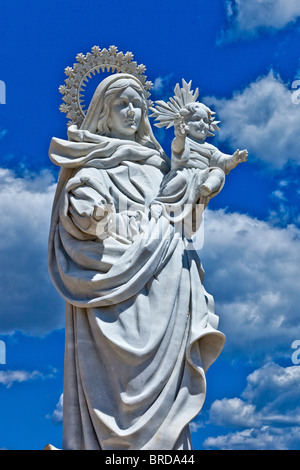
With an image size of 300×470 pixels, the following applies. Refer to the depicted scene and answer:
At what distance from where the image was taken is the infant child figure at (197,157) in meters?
9.72

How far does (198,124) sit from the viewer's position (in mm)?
10016

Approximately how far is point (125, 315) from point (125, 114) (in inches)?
96.6

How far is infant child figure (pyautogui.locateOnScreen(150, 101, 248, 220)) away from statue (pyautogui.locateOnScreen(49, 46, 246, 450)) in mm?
18

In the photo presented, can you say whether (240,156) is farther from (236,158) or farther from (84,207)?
(84,207)

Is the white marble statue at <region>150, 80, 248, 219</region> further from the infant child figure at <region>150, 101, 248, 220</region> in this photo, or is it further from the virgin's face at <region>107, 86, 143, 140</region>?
the virgin's face at <region>107, 86, 143, 140</region>

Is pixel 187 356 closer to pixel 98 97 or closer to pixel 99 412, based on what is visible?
pixel 99 412

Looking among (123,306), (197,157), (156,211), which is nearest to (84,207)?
(156,211)

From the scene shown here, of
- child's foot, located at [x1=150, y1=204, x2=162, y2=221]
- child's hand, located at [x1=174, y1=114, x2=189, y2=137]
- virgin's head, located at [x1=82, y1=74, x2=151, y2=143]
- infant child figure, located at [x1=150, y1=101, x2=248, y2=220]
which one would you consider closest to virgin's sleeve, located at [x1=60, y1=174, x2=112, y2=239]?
child's foot, located at [x1=150, y1=204, x2=162, y2=221]

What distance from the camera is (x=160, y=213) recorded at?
380 inches

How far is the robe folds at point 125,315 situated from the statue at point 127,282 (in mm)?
11

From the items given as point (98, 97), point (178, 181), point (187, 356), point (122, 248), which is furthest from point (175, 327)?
point (98, 97)

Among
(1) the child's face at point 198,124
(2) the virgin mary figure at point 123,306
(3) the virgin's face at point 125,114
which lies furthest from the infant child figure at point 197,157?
(3) the virgin's face at point 125,114
